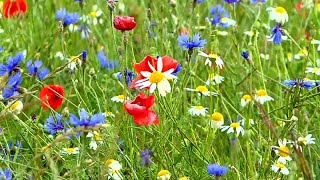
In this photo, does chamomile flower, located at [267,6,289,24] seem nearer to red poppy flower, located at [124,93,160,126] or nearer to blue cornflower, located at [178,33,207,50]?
blue cornflower, located at [178,33,207,50]

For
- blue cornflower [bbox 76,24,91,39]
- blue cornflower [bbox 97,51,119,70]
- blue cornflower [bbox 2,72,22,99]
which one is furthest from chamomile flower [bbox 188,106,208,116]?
blue cornflower [bbox 76,24,91,39]

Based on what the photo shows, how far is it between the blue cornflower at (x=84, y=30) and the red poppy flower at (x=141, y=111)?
1.08 meters

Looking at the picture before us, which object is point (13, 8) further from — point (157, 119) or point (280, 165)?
point (280, 165)

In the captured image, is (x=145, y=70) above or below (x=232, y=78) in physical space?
above

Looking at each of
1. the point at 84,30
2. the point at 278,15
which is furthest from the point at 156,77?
the point at 84,30

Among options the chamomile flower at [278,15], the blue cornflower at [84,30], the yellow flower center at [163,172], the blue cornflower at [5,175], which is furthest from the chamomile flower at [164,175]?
the blue cornflower at [84,30]

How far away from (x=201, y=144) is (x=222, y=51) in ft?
3.22

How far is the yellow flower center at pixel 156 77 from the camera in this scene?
64.4 inches

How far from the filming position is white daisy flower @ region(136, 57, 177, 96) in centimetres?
162

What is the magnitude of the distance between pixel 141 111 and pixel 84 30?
1138 mm

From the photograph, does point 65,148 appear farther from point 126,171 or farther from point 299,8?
point 299,8

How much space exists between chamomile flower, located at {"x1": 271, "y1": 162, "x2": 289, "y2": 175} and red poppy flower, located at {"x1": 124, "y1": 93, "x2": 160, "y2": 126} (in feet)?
0.90

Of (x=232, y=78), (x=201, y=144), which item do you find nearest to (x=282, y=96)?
(x=232, y=78)

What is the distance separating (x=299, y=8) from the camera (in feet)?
9.60
